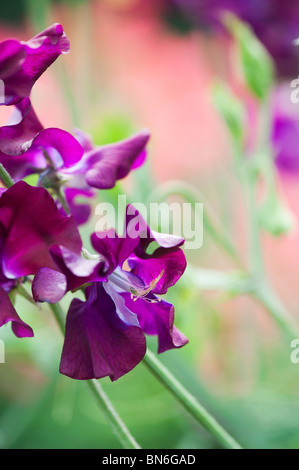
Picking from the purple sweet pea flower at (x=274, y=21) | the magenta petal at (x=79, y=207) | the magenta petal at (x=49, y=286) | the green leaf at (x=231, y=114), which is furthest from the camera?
the purple sweet pea flower at (x=274, y=21)

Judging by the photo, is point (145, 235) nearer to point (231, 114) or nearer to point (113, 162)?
point (113, 162)

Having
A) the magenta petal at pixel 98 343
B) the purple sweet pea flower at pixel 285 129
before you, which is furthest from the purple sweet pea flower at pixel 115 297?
the purple sweet pea flower at pixel 285 129

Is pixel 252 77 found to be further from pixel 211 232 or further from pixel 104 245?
pixel 104 245

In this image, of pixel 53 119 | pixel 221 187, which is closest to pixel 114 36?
pixel 53 119

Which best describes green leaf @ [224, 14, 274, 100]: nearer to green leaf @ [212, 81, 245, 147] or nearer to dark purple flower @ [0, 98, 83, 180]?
green leaf @ [212, 81, 245, 147]

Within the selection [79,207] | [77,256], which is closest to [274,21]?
[79,207]

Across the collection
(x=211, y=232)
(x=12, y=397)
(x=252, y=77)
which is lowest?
(x=12, y=397)

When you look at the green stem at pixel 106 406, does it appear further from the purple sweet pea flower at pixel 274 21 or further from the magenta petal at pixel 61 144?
the purple sweet pea flower at pixel 274 21

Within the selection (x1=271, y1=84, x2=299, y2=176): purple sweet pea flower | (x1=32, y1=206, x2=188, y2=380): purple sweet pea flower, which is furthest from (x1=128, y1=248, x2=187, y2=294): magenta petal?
(x1=271, y1=84, x2=299, y2=176): purple sweet pea flower
